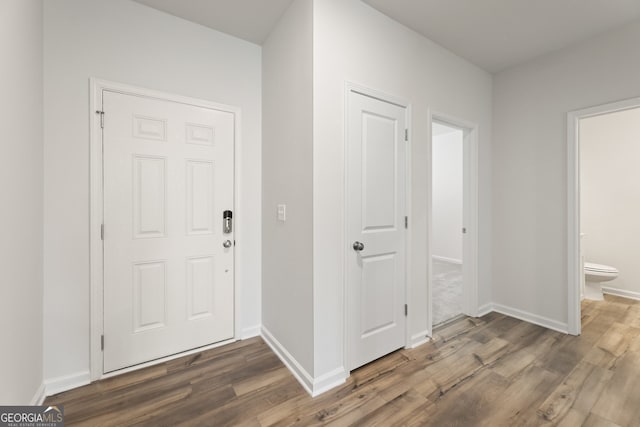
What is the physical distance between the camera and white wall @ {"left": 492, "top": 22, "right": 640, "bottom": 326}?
94.5 inches

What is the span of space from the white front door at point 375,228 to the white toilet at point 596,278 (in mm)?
2871

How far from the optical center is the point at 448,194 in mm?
5961

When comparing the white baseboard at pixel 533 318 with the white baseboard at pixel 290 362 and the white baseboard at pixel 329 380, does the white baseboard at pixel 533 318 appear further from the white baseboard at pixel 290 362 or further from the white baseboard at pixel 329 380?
the white baseboard at pixel 290 362

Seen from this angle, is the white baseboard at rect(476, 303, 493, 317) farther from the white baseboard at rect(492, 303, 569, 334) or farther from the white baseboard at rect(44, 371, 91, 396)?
the white baseboard at rect(44, 371, 91, 396)

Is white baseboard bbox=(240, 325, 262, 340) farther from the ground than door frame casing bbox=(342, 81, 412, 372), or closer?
closer

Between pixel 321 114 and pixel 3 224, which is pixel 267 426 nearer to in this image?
pixel 3 224

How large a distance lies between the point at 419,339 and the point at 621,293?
334 cm

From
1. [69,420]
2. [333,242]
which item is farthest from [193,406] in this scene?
[333,242]

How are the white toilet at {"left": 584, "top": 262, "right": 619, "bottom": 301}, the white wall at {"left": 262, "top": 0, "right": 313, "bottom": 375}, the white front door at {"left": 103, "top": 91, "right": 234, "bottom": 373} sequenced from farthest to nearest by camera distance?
1. the white toilet at {"left": 584, "top": 262, "right": 619, "bottom": 301}
2. the white front door at {"left": 103, "top": 91, "right": 234, "bottom": 373}
3. the white wall at {"left": 262, "top": 0, "right": 313, "bottom": 375}

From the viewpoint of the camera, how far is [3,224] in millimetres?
1193

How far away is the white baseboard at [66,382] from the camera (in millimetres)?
1720

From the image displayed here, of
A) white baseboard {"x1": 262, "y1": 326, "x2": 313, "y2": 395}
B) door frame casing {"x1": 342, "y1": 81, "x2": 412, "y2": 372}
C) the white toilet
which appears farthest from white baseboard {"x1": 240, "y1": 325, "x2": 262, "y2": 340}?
the white toilet

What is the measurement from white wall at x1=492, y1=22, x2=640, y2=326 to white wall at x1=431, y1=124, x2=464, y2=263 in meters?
2.69

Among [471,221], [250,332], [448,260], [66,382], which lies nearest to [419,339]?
[471,221]
